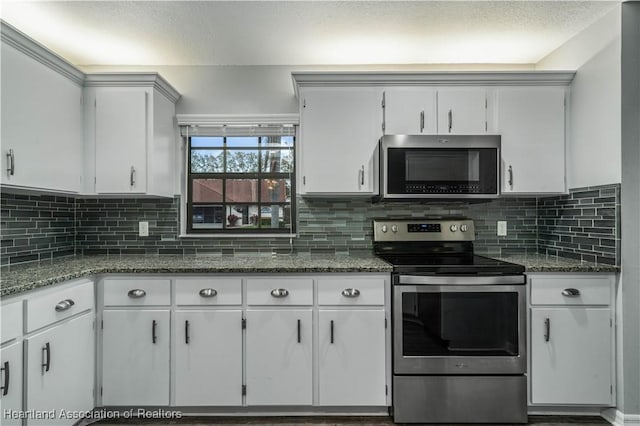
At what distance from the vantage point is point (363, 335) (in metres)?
2.05

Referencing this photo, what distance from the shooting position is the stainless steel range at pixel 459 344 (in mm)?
1996

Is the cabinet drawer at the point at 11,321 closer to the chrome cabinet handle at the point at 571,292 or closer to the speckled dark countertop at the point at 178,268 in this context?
the speckled dark countertop at the point at 178,268

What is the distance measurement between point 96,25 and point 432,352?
2.90 m

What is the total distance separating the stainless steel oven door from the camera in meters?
2.01

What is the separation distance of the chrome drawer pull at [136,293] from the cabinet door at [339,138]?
120 centimetres

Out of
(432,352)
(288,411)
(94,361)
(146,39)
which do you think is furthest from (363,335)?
(146,39)

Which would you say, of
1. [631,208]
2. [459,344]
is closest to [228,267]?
[459,344]

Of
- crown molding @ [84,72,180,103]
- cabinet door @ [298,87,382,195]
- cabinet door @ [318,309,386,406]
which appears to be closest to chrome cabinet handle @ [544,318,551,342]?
cabinet door @ [318,309,386,406]

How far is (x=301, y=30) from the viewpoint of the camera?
7.32 feet

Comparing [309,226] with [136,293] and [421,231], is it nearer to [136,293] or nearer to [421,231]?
[421,231]

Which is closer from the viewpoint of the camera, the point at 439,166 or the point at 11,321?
the point at 11,321

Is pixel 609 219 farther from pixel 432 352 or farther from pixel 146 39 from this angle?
pixel 146 39

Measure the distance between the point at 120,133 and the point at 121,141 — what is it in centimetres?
5

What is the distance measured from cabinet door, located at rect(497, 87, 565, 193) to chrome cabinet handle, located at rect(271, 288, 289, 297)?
1.76m
